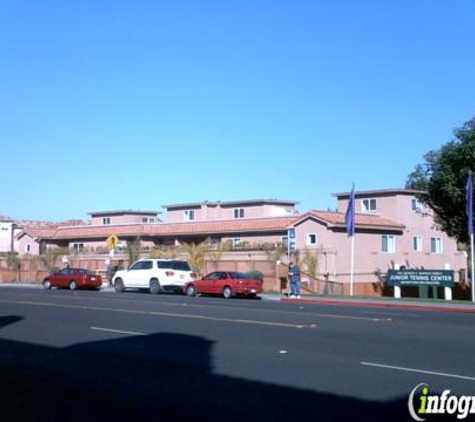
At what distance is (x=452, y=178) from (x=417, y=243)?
54.5ft

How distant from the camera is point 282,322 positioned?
20.6 m

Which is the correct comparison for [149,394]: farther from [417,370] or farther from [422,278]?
[422,278]

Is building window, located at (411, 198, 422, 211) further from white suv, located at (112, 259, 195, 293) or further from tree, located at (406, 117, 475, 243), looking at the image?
white suv, located at (112, 259, 195, 293)

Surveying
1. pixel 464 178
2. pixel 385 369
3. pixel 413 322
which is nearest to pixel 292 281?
pixel 464 178

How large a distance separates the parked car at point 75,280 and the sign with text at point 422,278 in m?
16.8

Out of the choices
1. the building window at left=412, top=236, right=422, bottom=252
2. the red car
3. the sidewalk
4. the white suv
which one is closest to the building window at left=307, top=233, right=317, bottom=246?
the building window at left=412, top=236, right=422, bottom=252

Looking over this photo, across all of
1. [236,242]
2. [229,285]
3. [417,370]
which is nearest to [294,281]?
[229,285]

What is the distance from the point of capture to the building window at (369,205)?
56.3 m

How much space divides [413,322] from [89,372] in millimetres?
12078

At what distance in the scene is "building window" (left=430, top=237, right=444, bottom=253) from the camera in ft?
186

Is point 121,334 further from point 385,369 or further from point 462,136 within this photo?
point 462,136

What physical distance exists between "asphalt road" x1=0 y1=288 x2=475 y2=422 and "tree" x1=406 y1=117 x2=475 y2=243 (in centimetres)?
1843

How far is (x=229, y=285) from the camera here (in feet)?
121

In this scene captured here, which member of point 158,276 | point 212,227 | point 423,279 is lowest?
point 423,279
